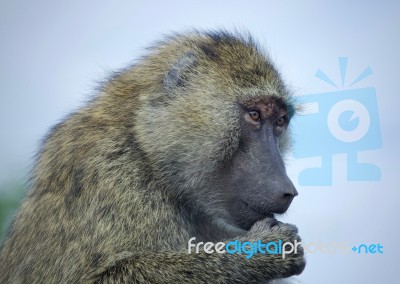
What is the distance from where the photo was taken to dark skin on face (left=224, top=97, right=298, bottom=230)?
5.25 metres

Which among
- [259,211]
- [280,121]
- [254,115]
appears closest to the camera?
[259,211]

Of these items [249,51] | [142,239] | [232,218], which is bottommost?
[232,218]

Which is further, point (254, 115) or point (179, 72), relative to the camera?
point (179, 72)

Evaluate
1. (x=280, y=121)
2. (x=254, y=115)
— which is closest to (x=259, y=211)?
(x=254, y=115)

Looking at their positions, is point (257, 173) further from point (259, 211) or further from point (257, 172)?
point (259, 211)

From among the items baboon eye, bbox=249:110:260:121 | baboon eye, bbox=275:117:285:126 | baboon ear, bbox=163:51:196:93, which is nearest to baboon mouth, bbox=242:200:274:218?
baboon eye, bbox=249:110:260:121

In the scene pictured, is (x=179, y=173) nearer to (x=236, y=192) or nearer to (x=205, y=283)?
(x=236, y=192)

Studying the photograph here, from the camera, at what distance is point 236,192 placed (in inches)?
215

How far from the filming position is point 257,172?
5.38 meters

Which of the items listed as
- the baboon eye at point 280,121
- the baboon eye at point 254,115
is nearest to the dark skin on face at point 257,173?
the baboon eye at point 254,115

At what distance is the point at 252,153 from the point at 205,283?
114cm

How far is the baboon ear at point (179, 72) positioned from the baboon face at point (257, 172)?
1.88ft

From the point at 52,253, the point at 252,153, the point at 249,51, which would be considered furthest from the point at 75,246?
the point at 249,51

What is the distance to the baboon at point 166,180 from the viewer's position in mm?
5109
